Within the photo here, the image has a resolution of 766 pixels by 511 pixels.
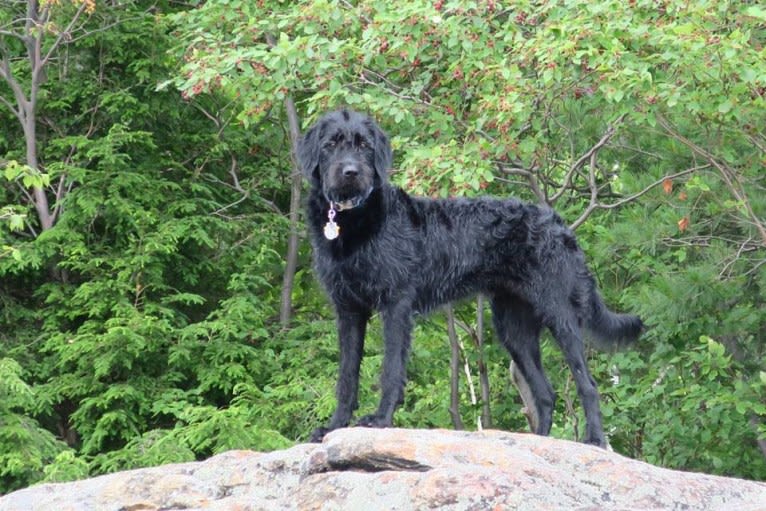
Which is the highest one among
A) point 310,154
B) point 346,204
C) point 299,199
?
point 299,199

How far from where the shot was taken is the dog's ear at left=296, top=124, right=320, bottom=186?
22.3 ft

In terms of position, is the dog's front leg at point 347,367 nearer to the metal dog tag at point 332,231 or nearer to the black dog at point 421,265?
the black dog at point 421,265

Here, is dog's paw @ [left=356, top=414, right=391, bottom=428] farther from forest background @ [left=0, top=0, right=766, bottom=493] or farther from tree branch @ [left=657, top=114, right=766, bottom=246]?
tree branch @ [left=657, top=114, right=766, bottom=246]

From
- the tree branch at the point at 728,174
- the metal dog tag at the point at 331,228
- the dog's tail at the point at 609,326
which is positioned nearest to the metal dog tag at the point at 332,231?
the metal dog tag at the point at 331,228

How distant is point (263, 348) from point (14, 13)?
4.27m

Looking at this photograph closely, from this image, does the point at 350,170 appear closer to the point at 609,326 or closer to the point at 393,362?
the point at 393,362

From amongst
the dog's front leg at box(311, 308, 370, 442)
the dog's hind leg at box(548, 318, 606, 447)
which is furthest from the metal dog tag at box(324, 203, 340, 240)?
the dog's hind leg at box(548, 318, 606, 447)

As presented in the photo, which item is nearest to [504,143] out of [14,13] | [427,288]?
[427,288]

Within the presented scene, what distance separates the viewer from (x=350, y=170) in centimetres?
653

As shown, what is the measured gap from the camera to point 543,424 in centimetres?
720

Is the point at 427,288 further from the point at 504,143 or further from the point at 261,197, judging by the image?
the point at 261,197

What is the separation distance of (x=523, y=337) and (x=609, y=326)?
21.8 inches

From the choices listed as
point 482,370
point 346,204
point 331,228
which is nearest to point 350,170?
point 346,204

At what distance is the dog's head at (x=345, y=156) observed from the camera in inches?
259
